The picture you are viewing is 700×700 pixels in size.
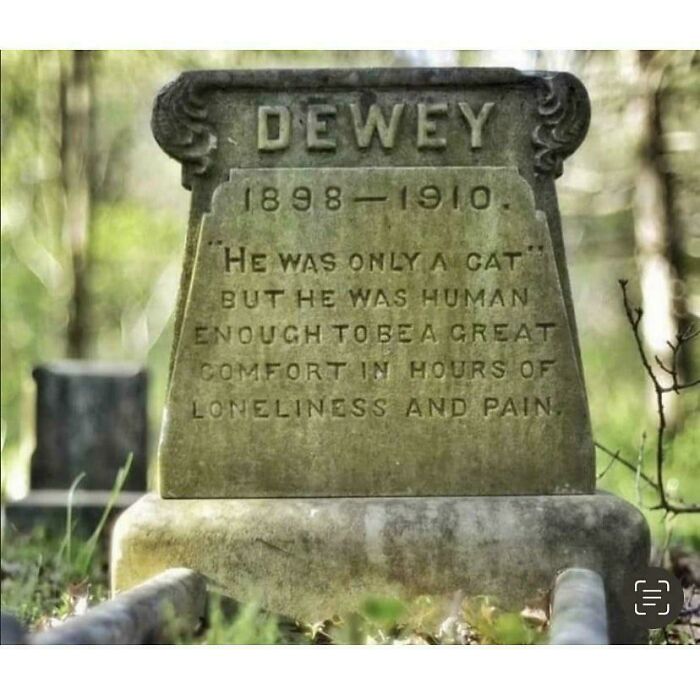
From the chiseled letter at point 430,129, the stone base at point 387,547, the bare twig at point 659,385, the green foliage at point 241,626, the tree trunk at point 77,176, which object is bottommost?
the green foliage at point 241,626

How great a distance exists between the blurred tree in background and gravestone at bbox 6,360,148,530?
0.81 ft

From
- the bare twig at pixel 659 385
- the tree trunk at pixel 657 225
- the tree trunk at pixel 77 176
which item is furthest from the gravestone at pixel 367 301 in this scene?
the tree trunk at pixel 77 176

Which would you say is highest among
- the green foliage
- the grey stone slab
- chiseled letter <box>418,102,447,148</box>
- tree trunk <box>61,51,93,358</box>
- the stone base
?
tree trunk <box>61,51,93,358</box>

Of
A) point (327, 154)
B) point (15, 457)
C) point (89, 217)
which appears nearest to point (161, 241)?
point (89, 217)

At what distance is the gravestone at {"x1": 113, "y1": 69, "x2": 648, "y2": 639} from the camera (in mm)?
3867

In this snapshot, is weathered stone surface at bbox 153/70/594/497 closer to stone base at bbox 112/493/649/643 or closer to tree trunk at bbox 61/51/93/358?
stone base at bbox 112/493/649/643

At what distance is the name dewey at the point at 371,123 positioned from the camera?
395cm

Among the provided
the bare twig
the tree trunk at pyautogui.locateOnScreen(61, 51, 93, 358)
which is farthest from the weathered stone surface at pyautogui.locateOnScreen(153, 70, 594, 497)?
the tree trunk at pyautogui.locateOnScreen(61, 51, 93, 358)

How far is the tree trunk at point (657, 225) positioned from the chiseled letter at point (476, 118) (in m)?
5.39

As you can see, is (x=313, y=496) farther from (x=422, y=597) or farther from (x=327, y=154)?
(x=327, y=154)

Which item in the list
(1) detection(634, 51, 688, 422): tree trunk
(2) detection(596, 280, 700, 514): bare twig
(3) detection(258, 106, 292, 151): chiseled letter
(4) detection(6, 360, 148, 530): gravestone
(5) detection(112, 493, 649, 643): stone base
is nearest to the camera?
(5) detection(112, 493, 649, 643): stone base

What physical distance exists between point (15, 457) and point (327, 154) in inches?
312

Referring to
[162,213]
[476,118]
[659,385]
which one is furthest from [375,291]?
[162,213]

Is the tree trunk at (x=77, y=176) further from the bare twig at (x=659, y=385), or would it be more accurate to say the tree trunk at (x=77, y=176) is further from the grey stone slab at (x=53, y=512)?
the bare twig at (x=659, y=385)
